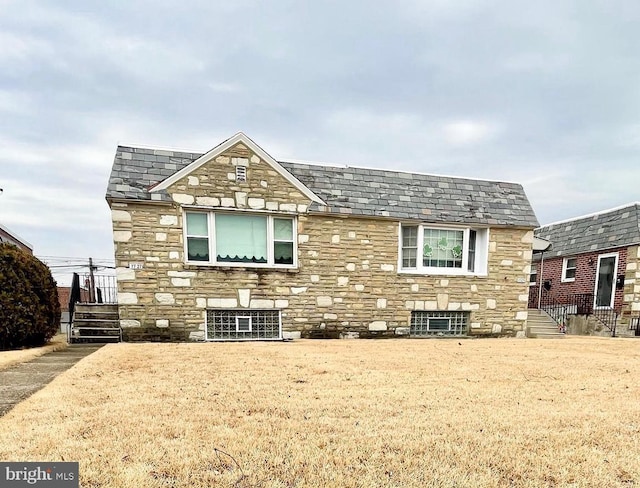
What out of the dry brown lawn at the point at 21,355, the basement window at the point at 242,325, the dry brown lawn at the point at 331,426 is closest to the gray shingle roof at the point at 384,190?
the basement window at the point at 242,325

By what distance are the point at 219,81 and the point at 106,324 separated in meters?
8.97

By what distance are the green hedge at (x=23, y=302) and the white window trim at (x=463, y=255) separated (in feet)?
30.0

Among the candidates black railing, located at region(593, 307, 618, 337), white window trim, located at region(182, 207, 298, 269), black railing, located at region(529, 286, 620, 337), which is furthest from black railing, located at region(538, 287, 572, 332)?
white window trim, located at region(182, 207, 298, 269)

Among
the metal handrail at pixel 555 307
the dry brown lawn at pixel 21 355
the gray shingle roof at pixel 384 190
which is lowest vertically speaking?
the metal handrail at pixel 555 307

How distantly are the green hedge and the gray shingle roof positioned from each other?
2.68 meters

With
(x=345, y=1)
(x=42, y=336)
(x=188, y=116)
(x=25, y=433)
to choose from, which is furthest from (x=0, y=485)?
(x=188, y=116)

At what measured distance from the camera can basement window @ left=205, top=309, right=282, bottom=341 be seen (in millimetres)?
9469

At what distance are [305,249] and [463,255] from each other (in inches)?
A: 208

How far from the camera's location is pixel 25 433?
8.75 feet

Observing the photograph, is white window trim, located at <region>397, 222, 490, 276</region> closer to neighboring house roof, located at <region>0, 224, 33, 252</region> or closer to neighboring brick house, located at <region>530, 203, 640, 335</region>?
neighboring brick house, located at <region>530, 203, 640, 335</region>

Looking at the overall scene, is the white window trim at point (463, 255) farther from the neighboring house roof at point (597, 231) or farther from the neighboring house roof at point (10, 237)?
the neighboring house roof at point (10, 237)

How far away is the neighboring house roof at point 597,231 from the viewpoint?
13271 millimetres

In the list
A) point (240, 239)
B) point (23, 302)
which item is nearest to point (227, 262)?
point (240, 239)

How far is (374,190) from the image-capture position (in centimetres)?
1073
